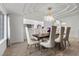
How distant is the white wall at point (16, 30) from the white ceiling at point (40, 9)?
0.47 ft

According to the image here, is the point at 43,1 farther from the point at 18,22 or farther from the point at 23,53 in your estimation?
the point at 23,53

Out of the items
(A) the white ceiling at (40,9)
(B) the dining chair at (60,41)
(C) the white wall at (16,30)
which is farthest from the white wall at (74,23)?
(C) the white wall at (16,30)

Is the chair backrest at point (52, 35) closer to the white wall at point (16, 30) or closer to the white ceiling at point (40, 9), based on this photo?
the white ceiling at point (40, 9)

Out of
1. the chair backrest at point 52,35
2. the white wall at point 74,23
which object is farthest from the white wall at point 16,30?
the white wall at point 74,23

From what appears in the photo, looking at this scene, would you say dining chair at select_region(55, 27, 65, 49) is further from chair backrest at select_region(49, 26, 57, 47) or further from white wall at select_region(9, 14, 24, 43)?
white wall at select_region(9, 14, 24, 43)

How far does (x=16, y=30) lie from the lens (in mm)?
2209

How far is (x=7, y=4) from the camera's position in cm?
212

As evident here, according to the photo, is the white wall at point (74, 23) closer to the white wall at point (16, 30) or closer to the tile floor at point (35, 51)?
the tile floor at point (35, 51)

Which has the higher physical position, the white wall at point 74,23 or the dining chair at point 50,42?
the white wall at point 74,23

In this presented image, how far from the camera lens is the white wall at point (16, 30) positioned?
7.19ft

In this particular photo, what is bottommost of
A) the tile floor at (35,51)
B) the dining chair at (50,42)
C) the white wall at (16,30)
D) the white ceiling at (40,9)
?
the tile floor at (35,51)

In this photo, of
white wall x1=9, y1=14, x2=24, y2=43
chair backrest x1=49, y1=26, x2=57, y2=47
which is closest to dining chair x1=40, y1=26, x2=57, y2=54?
chair backrest x1=49, y1=26, x2=57, y2=47

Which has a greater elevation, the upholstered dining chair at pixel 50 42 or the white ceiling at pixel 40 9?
the white ceiling at pixel 40 9

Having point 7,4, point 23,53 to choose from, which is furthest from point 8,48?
point 7,4
